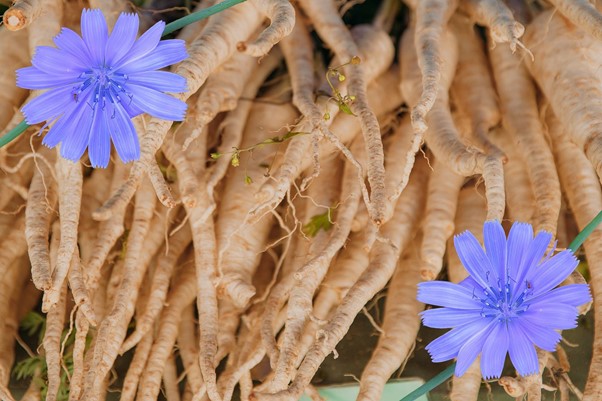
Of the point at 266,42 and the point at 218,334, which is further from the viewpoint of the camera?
the point at 218,334

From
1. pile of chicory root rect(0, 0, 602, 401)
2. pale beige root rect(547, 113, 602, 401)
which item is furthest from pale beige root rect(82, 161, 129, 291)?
pale beige root rect(547, 113, 602, 401)

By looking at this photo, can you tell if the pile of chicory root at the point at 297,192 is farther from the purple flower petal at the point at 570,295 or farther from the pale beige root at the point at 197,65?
the purple flower petal at the point at 570,295

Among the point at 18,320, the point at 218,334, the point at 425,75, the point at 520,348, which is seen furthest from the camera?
the point at 18,320

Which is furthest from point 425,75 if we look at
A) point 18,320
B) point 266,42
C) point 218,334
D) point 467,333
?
point 18,320

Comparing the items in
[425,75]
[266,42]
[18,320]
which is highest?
[266,42]

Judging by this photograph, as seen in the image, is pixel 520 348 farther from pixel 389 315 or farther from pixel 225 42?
pixel 225 42

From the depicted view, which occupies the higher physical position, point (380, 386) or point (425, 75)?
point (425, 75)
